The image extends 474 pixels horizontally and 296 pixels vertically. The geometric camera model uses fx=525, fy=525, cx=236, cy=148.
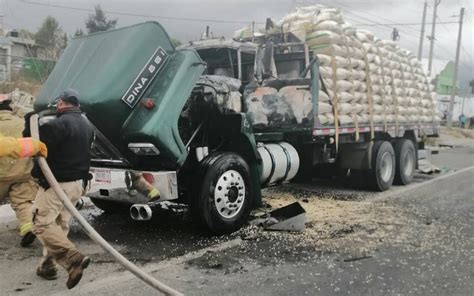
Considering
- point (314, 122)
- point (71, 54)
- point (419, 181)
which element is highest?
point (71, 54)

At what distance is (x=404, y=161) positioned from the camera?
10.6 meters

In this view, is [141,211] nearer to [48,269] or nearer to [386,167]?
[48,269]

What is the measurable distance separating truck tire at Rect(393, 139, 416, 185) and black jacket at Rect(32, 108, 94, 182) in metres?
7.49

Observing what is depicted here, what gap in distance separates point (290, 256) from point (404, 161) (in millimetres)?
6055

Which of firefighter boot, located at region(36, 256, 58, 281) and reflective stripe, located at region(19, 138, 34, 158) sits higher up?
reflective stripe, located at region(19, 138, 34, 158)

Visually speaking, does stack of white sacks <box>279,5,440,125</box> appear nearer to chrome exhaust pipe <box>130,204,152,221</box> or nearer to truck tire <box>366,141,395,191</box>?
truck tire <box>366,141,395,191</box>

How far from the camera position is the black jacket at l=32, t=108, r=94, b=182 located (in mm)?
4301

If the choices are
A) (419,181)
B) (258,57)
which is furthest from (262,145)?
(419,181)

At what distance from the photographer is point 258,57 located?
26.3 feet

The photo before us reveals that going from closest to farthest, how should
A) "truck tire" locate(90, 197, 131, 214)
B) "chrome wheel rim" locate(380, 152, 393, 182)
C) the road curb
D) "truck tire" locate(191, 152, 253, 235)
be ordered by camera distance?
"truck tire" locate(191, 152, 253, 235) < "truck tire" locate(90, 197, 131, 214) < the road curb < "chrome wheel rim" locate(380, 152, 393, 182)

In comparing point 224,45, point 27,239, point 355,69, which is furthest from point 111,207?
point 355,69

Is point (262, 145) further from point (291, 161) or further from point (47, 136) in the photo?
point (47, 136)

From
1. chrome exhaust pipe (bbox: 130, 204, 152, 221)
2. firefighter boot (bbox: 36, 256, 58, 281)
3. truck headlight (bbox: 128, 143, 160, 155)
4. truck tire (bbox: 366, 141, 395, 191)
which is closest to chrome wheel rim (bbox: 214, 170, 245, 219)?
chrome exhaust pipe (bbox: 130, 204, 152, 221)

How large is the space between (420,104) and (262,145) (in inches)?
214
